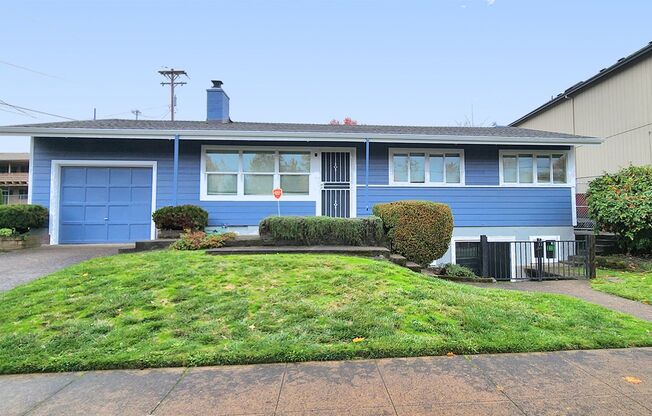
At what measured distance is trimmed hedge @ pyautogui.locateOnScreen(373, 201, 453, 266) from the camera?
8.27 m

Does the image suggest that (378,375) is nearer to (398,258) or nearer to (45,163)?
(398,258)

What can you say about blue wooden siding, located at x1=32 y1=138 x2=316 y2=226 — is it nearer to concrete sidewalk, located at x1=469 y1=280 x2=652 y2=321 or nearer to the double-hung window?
the double-hung window

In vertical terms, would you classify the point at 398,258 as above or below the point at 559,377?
above

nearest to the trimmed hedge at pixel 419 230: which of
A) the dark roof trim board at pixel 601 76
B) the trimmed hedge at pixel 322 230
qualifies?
the trimmed hedge at pixel 322 230

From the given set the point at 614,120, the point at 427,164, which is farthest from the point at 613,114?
the point at 427,164

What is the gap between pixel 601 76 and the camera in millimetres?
16938

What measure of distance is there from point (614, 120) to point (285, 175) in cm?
1535

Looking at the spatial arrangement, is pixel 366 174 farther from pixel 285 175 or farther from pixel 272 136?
pixel 272 136

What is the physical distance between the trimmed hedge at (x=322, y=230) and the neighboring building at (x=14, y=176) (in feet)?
127

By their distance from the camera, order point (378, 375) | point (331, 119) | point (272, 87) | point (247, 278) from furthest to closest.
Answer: point (331, 119)
point (272, 87)
point (247, 278)
point (378, 375)

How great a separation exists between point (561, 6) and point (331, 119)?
69.4 feet

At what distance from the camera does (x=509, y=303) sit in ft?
16.8

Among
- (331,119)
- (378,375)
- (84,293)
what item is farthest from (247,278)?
(331,119)

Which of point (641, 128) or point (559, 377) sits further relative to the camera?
point (641, 128)
